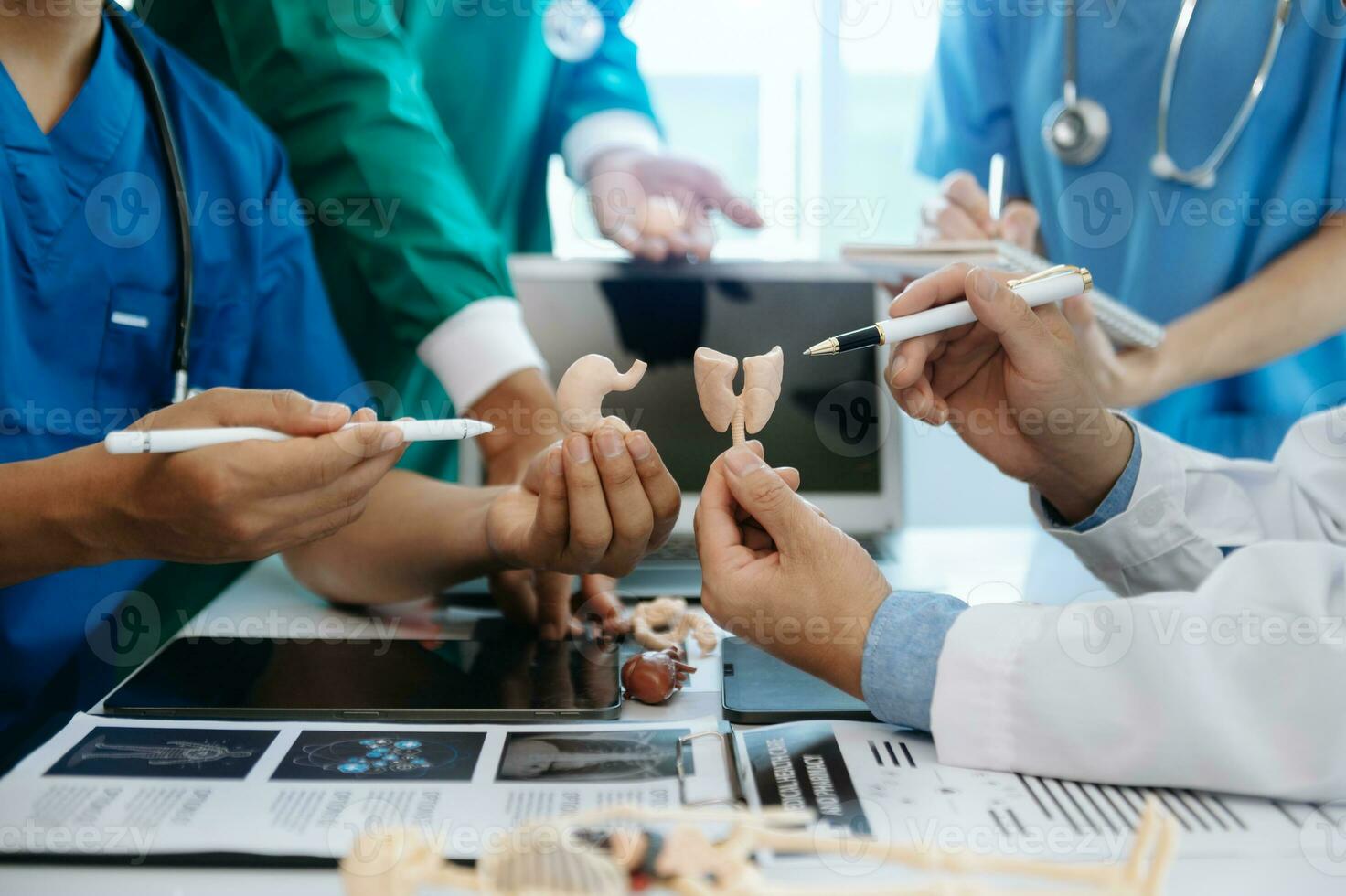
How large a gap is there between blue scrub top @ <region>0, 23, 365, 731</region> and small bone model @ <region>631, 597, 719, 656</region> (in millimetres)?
410

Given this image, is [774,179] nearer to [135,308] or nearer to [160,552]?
[135,308]

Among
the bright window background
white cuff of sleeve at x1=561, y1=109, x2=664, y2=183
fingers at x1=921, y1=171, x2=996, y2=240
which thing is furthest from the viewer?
the bright window background

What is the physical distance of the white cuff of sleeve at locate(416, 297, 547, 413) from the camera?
1.05m

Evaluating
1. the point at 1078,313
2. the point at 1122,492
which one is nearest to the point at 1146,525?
the point at 1122,492

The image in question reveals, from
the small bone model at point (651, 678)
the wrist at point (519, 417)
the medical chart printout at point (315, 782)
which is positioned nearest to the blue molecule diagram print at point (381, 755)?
the medical chart printout at point (315, 782)

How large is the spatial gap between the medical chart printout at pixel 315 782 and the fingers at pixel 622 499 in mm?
147

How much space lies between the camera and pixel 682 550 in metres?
1.14

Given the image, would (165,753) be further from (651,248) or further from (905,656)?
(651,248)

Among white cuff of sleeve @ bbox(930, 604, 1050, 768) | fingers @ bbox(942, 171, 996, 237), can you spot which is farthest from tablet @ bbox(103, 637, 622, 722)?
fingers @ bbox(942, 171, 996, 237)

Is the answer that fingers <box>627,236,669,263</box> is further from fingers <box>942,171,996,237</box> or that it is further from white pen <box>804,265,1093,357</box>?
white pen <box>804,265,1093,357</box>

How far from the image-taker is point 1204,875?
0.50 metres

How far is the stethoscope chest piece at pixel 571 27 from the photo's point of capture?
125 cm

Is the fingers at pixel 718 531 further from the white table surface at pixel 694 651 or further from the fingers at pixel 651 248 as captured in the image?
the fingers at pixel 651 248

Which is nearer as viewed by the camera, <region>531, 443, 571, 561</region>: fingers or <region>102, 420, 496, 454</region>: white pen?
<region>102, 420, 496, 454</region>: white pen
